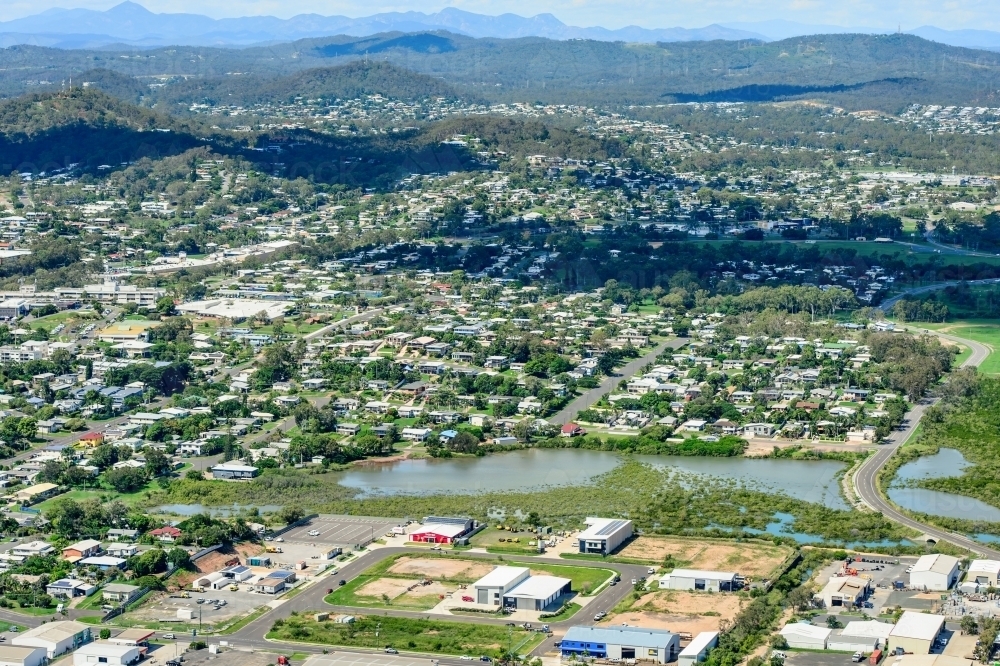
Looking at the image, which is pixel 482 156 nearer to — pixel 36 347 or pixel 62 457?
pixel 36 347

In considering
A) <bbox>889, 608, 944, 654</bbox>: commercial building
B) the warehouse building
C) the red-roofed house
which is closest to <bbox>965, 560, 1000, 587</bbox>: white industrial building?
<bbox>889, 608, 944, 654</bbox>: commercial building

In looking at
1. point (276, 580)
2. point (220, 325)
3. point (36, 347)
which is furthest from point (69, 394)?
point (276, 580)

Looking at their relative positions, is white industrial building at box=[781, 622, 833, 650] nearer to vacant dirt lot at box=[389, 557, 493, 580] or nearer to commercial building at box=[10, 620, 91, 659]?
vacant dirt lot at box=[389, 557, 493, 580]

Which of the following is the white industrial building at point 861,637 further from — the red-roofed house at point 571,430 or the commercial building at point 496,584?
the red-roofed house at point 571,430

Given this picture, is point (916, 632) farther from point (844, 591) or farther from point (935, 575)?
point (935, 575)

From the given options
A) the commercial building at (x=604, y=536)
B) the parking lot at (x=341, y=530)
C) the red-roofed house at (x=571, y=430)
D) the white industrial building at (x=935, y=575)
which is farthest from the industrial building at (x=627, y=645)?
the red-roofed house at (x=571, y=430)

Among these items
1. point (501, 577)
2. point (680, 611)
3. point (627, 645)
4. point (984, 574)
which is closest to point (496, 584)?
point (501, 577)
